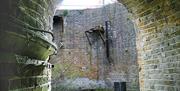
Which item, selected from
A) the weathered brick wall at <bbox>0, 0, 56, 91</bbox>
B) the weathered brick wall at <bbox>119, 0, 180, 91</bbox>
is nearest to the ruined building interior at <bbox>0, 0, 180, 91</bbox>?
Result: the weathered brick wall at <bbox>119, 0, 180, 91</bbox>

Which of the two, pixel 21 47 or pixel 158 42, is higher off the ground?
pixel 158 42

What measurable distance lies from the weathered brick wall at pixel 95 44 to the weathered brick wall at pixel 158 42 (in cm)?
481

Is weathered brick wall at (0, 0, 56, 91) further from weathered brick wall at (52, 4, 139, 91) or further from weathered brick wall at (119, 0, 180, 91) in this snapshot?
weathered brick wall at (52, 4, 139, 91)

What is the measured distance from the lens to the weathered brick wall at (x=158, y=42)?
3.73 m

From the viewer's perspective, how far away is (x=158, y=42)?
4.19m

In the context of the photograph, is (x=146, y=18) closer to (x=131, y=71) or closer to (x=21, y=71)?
(x=21, y=71)

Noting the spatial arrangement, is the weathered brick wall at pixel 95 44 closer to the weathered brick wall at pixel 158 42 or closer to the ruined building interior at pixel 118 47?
the ruined building interior at pixel 118 47

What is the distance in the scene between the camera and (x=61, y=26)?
35.0 ft

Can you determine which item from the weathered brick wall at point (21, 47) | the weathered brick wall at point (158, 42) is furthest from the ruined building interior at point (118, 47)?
the weathered brick wall at point (21, 47)

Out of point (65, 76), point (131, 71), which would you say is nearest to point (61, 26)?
point (65, 76)

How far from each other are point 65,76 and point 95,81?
1.22m

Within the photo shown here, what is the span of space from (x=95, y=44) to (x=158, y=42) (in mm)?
6510

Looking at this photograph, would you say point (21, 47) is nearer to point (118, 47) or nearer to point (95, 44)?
point (118, 47)

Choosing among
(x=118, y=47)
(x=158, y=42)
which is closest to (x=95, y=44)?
(x=118, y=47)
